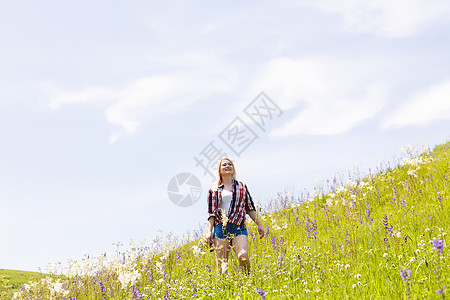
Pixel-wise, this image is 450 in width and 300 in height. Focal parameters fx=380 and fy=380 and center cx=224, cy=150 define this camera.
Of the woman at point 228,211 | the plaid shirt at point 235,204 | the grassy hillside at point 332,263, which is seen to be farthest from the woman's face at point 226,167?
the grassy hillside at point 332,263

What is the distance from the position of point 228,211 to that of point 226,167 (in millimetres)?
794

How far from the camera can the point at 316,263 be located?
6055mm

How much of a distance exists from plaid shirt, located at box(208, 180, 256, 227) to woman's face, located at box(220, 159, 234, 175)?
9.3 inches

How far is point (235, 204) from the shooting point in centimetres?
680

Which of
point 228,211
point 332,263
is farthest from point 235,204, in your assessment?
point 332,263

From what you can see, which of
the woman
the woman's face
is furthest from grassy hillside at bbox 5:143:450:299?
the woman's face

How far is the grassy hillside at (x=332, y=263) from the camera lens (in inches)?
174

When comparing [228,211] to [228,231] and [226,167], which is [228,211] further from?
[226,167]

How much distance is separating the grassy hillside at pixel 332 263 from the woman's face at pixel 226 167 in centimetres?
150

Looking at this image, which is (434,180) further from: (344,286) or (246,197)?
(344,286)

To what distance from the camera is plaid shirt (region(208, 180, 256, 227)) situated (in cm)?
669

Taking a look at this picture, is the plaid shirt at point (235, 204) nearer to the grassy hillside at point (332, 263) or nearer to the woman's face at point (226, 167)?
the woman's face at point (226, 167)

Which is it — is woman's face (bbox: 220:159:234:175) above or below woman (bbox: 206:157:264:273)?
above

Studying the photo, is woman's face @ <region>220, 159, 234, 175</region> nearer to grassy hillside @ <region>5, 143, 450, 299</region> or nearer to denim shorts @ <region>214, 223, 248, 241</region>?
denim shorts @ <region>214, 223, 248, 241</region>
